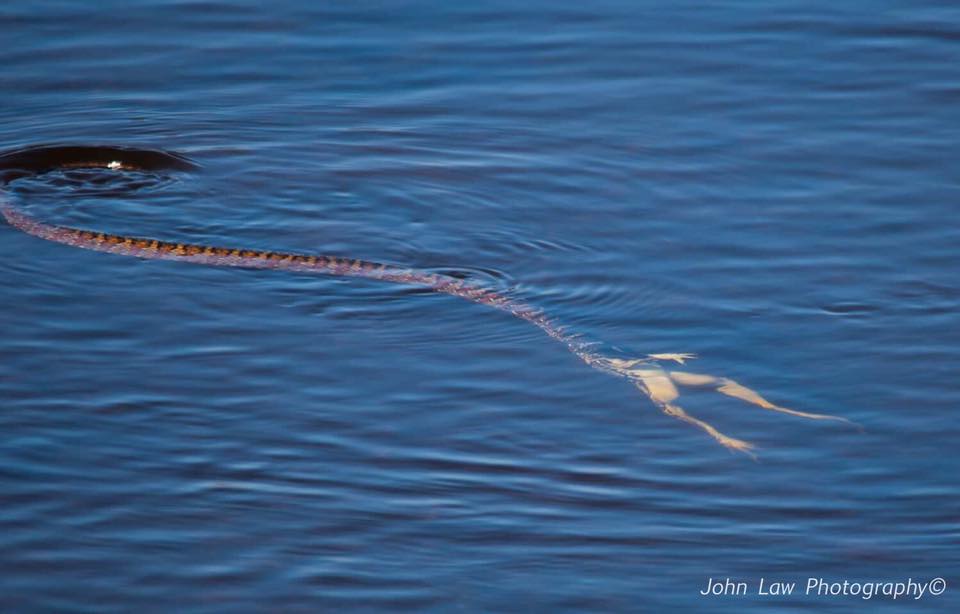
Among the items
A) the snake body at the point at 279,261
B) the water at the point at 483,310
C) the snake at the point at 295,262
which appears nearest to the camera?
the water at the point at 483,310

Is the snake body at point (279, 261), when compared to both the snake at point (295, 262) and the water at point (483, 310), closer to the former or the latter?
the snake at point (295, 262)

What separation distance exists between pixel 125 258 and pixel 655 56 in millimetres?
4707

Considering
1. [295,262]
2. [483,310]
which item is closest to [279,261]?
[295,262]

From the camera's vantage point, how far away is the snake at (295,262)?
20.8 ft

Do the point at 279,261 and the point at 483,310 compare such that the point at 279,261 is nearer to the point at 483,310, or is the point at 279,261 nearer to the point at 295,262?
the point at 295,262

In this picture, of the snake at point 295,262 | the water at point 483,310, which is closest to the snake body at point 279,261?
the snake at point 295,262

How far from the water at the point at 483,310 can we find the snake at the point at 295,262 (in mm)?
96

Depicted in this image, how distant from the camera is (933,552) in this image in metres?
5.20

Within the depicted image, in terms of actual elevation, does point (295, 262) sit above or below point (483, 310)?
above

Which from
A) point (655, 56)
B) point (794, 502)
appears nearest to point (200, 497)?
point (794, 502)

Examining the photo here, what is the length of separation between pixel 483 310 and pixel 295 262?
3.97 feet

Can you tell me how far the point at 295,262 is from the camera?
7.76 m

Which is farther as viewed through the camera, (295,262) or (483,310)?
(295,262)

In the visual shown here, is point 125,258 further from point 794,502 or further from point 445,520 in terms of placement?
point 794,502
